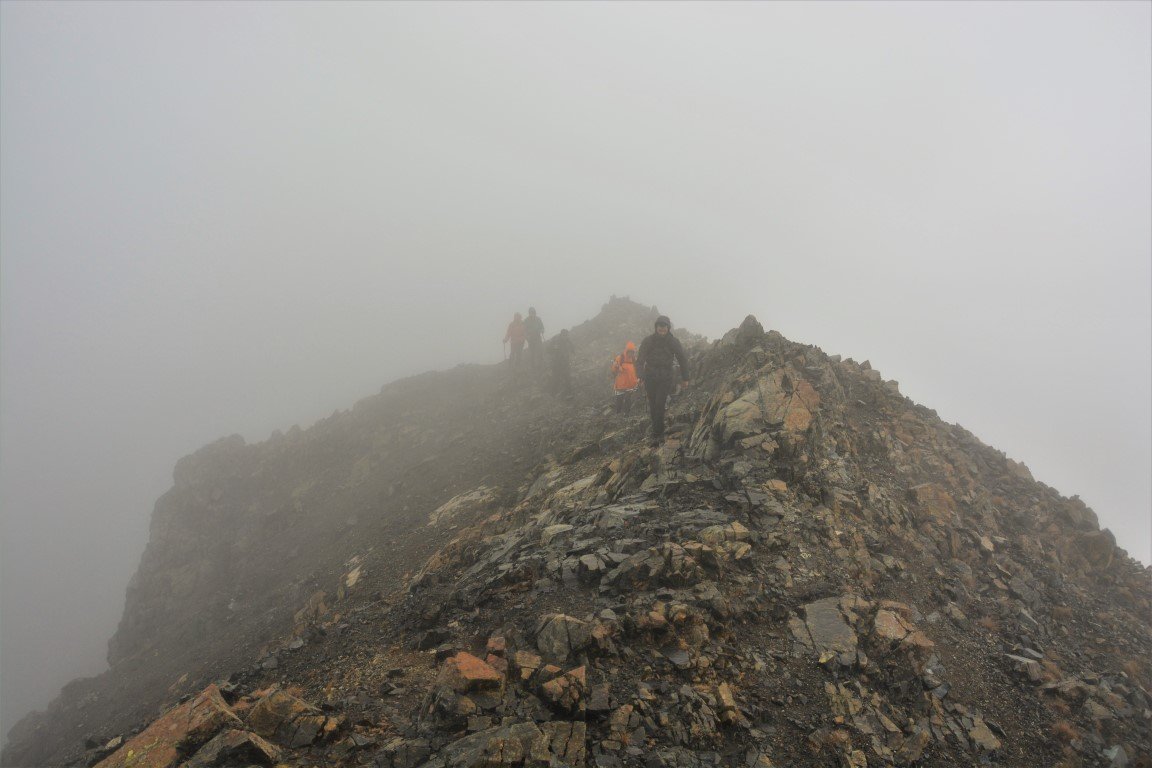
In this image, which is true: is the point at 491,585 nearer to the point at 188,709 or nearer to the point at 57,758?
the point at 188,709

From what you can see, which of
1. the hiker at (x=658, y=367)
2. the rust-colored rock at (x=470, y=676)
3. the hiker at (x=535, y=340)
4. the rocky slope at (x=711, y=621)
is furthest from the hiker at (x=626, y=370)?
the hiker at (x=535, y=340)

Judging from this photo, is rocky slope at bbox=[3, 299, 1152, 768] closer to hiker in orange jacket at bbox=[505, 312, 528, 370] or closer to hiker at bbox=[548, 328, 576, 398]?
hiker at bbox=[548, 328, 576, 398]

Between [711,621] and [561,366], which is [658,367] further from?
[561,366]

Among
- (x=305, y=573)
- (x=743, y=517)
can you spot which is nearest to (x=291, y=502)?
(x=305, y=573)

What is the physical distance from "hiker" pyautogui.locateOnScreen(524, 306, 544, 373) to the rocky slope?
1339 cm

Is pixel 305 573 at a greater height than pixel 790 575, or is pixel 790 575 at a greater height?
pixel 790 575

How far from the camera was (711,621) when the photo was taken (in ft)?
25.7

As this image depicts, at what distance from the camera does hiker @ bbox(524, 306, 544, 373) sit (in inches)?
1288

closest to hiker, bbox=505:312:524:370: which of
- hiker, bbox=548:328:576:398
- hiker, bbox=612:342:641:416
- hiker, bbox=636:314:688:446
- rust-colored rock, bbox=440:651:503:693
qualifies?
hiker, bbox=548:328:576:398

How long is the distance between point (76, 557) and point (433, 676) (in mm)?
167620

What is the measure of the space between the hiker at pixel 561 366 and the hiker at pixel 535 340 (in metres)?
2.19

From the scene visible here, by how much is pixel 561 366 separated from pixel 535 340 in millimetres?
3769

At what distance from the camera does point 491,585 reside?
9.58 meters

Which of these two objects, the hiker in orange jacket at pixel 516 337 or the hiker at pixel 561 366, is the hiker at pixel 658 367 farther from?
the hiker in orange jacket at pixel 516 337
